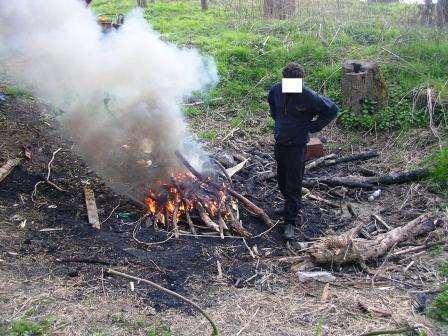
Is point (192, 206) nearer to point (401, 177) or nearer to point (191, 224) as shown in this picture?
point (191, 224)

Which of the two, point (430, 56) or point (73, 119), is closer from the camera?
point (73, 119)

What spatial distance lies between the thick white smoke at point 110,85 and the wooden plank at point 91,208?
0.38 m

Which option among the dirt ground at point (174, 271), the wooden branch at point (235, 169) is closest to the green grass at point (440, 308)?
the dirt ground at point (174, 271)

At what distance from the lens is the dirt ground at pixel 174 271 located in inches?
172

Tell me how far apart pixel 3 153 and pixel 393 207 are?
18.6 feet

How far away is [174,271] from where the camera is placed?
520 cm

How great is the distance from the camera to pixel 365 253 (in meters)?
5.39

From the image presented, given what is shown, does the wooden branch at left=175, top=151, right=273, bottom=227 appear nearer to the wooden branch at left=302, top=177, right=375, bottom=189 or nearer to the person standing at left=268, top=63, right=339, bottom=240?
the person standing at left=268, top=63, right=339, bottom=240

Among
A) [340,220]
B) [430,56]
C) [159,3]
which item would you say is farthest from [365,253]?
[159,3]

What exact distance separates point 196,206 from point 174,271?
128 centimetres

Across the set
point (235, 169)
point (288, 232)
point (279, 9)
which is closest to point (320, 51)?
point (279, 9)

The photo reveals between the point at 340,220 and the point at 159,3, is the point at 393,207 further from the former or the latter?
the point at 159,3

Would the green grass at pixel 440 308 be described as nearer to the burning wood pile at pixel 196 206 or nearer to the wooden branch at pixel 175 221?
the burning wood pile at pixel 196 206

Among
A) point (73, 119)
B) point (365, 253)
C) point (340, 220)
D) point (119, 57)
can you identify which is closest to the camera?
point (365, 253)
